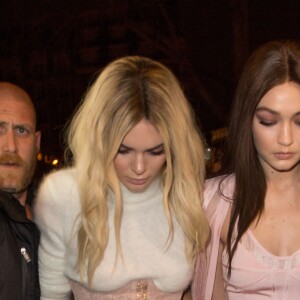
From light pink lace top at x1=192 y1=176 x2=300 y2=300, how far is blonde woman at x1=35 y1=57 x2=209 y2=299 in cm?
8

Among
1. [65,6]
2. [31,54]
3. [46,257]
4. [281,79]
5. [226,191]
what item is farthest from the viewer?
[31,54]

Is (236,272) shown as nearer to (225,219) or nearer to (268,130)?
(225,219)

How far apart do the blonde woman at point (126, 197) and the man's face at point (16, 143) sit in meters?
0.19

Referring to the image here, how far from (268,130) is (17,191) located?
41.4 inches

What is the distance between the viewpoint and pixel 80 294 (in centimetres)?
207

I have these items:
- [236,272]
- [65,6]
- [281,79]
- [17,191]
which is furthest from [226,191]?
[65,6]

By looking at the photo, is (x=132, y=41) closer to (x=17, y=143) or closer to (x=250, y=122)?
(x=17, y=143)

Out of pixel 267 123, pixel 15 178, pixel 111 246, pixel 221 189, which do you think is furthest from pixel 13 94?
pixel 267 123

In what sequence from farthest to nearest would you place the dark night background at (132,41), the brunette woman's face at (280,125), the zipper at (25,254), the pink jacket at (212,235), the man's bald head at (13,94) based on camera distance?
the dark night background at (132,41) → the man's bald head at (13,94) → the pink jacket at (212,235) → the zipper at (25,254) → the brunette woman's face at (280,125)

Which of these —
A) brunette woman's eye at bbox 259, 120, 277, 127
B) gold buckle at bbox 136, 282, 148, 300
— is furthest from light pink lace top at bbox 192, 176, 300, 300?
brunette woman's eye at bbox 259, 120, 277, 127

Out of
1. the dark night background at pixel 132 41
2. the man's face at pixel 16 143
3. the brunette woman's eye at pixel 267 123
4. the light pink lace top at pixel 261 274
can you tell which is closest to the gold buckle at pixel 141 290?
the light pink lace top at pixel 261 274

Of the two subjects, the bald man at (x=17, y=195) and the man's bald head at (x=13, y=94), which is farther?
the man's bald head at (x=13, y=94)

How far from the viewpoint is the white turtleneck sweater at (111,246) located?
6.56ft

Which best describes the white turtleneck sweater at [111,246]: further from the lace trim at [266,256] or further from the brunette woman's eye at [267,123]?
the brunette woman's eye at [267,123]
